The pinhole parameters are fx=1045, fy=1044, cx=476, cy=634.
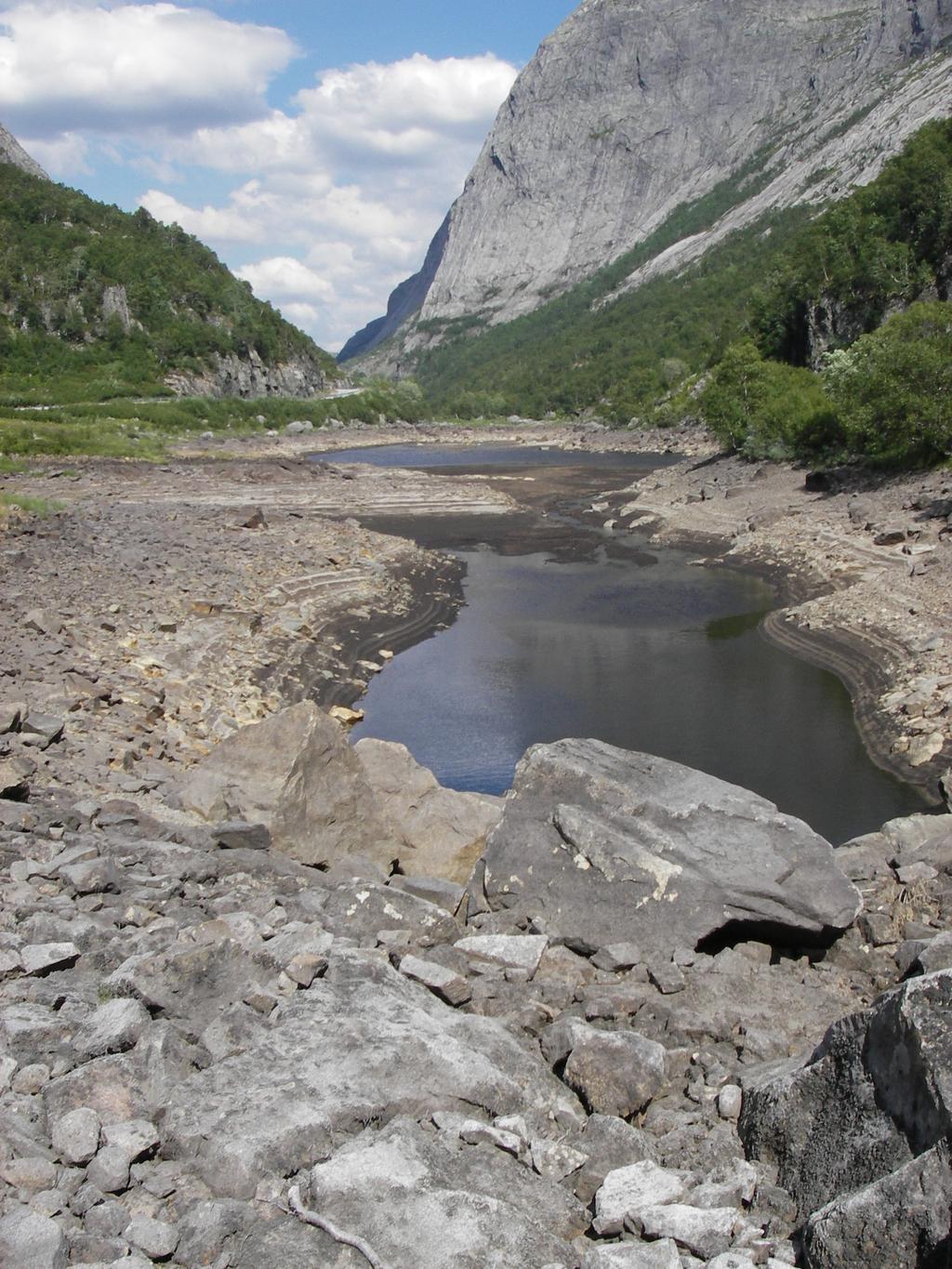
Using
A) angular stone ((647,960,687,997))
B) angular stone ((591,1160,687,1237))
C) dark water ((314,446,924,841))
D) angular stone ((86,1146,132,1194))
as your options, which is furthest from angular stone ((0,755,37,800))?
dark water ((314,446,924,841))

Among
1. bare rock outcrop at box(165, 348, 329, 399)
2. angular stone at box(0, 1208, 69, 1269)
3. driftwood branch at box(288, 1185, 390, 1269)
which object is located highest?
bare rock outcrop at box(165, 348, 329, 399)

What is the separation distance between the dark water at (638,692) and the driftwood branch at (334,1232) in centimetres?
1382

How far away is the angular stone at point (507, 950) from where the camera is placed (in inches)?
395

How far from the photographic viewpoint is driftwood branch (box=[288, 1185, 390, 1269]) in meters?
5.59

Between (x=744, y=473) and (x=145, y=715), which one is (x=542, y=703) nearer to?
(x=145, y=715)

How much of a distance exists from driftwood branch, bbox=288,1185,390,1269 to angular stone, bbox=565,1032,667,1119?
2.60m

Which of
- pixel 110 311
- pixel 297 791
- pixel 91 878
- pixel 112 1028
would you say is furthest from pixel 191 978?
pixel 110 311

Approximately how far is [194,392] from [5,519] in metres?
90.4

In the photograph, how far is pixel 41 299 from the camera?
117 m

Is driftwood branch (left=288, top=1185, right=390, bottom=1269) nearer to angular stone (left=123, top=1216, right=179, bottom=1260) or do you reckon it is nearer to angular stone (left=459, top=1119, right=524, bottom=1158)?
angular stone (left=123, top=1216, right=179, bottom=1260)

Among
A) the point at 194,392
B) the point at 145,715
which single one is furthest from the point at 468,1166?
the point at 194,392

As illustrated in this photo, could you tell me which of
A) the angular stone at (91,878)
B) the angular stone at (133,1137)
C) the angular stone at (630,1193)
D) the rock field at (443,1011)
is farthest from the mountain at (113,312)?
the angular stone at (630,1193)

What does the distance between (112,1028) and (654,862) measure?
260 inches

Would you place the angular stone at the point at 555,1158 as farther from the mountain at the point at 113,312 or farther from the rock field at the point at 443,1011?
the mountain at the point at 113,312
